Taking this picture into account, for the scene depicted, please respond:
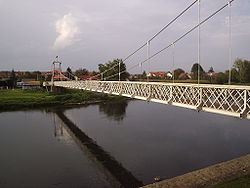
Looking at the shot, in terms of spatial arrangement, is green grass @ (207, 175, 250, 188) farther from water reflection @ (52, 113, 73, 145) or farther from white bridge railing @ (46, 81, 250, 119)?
water reflection @ (52, 113, 73, 145)


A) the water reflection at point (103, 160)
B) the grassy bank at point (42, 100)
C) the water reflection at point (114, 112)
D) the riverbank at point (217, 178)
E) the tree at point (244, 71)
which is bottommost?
the water reflection at point (103, 160)

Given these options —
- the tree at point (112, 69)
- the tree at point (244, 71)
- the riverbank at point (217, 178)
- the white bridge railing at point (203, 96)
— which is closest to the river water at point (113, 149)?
the riverbank at point (217, 178)

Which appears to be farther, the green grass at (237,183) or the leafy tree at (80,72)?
the leafy tree at (80,72)

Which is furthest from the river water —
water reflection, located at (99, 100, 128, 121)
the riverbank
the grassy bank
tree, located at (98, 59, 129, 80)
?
tree, located at (98, 59, 129, 80)

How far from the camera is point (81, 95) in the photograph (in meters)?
37.2

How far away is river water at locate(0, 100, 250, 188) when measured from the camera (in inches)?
384

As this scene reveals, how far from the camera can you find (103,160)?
11734mm

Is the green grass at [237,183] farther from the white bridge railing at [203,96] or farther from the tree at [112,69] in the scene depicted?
the tree at [112,69]

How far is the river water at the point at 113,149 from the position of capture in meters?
9.77

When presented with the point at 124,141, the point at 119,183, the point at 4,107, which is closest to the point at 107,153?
the point at 124,141

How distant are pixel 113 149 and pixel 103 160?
138 centimetres

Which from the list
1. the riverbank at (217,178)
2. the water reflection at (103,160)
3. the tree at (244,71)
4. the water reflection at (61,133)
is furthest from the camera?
the tree at (244,71)

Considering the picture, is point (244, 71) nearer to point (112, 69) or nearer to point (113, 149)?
point (112, 69)

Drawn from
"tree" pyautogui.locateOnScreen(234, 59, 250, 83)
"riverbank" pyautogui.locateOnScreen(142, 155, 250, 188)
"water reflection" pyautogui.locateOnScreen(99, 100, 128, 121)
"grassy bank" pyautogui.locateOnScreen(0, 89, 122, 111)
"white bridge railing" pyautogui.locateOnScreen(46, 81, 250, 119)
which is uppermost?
"tree" pyautogui.locateOnScreen(234, 59, 250, 83)
